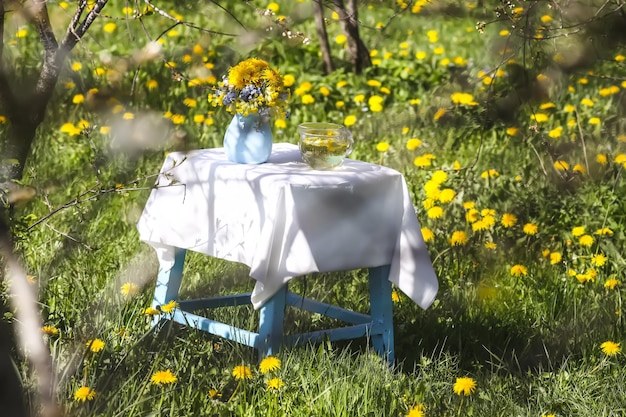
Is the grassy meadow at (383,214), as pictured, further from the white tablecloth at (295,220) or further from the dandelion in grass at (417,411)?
the white tablecloth at (295,220)

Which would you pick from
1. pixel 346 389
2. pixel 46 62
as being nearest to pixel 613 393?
pixel 346 389

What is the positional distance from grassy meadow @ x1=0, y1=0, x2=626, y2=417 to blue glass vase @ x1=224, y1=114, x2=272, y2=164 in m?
0.28

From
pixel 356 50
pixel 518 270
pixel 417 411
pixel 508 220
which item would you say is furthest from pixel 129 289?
pixel 356 50

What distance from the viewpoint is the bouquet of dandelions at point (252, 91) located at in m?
3.09

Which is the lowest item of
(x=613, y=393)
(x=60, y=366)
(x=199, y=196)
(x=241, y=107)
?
(x=613, y=393)

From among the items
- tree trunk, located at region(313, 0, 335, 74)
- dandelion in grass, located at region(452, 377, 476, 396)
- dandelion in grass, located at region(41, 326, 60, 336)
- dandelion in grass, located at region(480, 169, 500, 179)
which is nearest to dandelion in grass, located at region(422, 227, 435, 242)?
dandelion in grass, located at region(480, 169, 500, 179)

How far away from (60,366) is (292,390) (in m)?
0.62

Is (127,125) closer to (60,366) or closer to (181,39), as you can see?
(181,39)

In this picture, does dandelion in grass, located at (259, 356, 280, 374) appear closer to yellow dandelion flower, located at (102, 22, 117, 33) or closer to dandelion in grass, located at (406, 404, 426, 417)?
dandelion in grass, located at (406, 404, 426, 417)

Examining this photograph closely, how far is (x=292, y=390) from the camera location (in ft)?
8.77

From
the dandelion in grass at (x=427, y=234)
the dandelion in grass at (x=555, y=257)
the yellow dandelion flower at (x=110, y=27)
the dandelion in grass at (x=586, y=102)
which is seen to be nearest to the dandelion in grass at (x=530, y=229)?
the dandelion in grass at (x=555, y=257)

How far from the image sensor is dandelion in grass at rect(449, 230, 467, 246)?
3.88m

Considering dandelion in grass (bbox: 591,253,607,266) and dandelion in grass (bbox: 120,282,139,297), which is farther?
dandelion in grass (bbox: 591,253,607,266)

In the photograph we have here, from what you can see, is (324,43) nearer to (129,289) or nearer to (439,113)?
(439,113)
